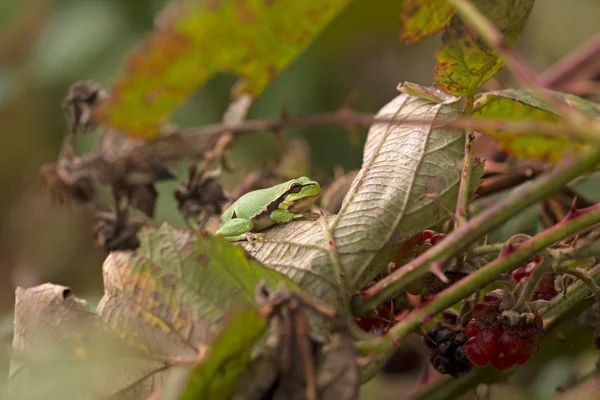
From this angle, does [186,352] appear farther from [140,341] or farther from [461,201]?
[461,201]

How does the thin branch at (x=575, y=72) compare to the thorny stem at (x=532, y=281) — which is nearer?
the thorny stem at (x=532, y=281)

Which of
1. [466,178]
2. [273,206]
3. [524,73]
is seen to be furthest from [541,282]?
[273,206]

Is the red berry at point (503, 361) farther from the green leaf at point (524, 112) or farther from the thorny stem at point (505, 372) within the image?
the green leaf at point (524, 112)

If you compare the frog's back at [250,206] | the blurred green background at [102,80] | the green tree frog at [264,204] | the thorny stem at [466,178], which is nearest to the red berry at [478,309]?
the thorny stem at [466,178]

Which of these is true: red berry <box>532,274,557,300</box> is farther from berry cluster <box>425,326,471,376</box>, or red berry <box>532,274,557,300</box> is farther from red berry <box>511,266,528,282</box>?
berry cluster <box>425,326,471,376</box>

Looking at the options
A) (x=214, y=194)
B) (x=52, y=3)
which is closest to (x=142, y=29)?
(x=52, y=3)

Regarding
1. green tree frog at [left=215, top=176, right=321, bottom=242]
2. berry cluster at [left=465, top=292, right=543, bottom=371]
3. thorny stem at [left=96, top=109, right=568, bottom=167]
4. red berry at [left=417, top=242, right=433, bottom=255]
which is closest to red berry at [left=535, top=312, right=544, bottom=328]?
berry cluster at [left=465, top=292, right=543, bottom=371]

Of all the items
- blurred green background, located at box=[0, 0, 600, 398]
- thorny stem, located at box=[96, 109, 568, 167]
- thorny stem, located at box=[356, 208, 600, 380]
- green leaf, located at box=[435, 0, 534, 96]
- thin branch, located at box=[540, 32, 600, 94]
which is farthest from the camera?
blurred green background, located at box=[0, 0, 600, 398]
